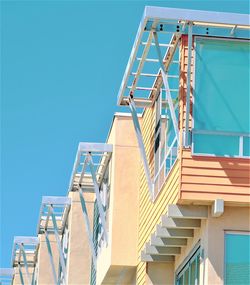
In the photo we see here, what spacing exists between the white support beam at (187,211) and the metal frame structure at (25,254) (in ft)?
61.0

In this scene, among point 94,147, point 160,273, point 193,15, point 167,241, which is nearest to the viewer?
point 193,15

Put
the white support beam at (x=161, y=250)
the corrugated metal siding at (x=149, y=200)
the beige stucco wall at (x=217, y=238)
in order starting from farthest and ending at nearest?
the white support beam at (x=161, y=250) < the corrugated metal siding at (x=149, y=200) < the beige stucco wall at (x=217, y=238)

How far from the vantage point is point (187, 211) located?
731 inches

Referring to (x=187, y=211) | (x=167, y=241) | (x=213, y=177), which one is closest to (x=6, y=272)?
(x=167, y=241)

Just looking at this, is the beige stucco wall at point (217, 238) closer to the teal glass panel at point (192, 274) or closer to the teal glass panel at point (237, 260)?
the teal glass panel at point (237, 260)

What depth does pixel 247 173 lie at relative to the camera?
1839cm

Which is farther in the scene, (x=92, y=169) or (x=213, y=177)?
(x=92, y=169)

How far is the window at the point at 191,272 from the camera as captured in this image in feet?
63.8

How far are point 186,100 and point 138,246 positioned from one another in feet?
20.0

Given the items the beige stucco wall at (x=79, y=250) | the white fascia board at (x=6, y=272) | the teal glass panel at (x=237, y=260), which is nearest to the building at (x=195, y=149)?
the teal glass panel at (x=237, y=260)

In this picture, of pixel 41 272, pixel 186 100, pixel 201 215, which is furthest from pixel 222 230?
pixel 41 272

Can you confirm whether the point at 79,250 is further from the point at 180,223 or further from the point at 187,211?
the point at 187,211

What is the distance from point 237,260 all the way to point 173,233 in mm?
1956

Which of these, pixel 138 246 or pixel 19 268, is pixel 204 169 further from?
pixel 19 268
